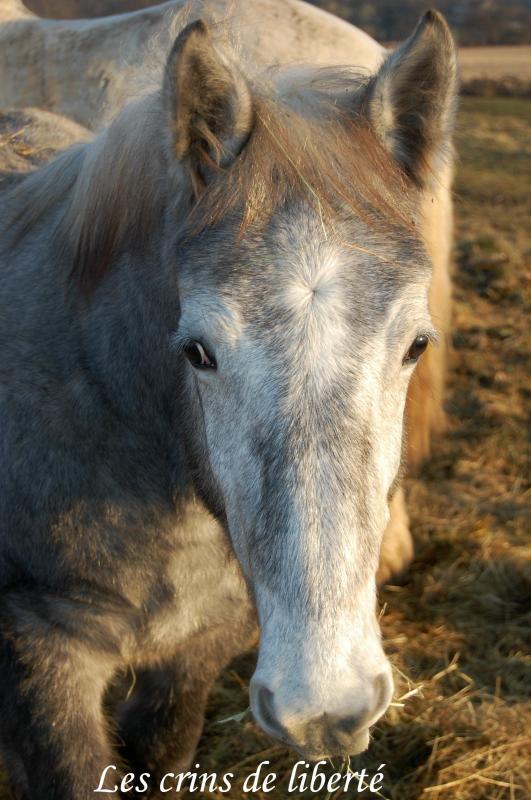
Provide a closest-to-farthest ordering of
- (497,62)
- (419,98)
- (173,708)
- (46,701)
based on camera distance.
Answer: (419,98) → (46,701) → (173,708) → (497,62)

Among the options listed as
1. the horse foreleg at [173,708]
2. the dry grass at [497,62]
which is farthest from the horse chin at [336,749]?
the dry grass at [497,62]

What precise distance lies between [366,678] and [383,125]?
1.27 metres

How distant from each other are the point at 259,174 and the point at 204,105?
0.21m

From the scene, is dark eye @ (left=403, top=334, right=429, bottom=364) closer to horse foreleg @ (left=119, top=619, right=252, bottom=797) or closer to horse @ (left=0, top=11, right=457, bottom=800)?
horse @ (left=0, top=11, right=457, bottom=800)

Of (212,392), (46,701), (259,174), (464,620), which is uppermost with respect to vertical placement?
(259,174)

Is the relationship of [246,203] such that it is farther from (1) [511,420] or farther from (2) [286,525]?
(1) [511,420]

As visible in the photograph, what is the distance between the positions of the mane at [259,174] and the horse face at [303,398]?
0.04 m

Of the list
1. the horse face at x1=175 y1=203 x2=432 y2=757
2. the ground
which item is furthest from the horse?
the ground

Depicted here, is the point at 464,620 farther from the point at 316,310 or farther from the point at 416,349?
the point at 316,310

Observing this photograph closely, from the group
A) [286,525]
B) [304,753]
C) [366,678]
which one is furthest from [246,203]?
[304,753]

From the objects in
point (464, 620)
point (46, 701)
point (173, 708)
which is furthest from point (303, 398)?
point (464, 620)

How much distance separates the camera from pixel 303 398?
1.65 meters

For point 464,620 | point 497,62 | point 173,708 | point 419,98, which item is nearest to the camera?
point 419,98

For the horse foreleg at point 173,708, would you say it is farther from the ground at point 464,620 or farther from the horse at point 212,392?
the ground at point 464,620
